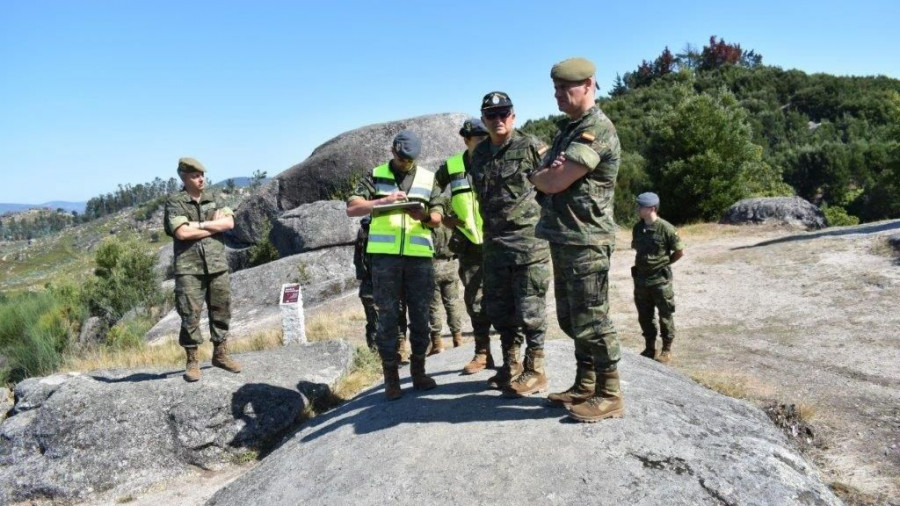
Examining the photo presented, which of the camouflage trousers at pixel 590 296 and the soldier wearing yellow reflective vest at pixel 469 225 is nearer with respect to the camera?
the camouflage trousers at pixel 590 296

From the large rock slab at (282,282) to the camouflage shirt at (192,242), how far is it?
780cm

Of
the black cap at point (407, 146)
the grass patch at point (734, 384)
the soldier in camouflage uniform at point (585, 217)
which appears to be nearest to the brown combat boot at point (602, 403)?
the soldier in camouflage uniform at point (585, 217)

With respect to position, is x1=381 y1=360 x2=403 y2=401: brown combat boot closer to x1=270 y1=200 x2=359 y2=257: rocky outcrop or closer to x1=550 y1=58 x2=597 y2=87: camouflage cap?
x1=550 y1=58 x2=597 y2=87: camouflage cap

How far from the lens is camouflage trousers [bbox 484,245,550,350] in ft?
14.0

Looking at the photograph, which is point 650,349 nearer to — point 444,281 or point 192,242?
point 444,281

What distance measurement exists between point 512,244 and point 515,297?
385mm

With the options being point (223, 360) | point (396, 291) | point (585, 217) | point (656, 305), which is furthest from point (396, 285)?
point (656, 305)

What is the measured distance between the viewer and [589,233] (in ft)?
12.0

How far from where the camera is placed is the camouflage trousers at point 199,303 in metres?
5.93

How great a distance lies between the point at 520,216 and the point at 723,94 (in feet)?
90.5

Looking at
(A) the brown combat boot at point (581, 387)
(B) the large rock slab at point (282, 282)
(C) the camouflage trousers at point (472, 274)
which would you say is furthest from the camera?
(B) the large rock slab at point (282, 282)

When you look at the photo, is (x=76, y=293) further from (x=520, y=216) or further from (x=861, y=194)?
(x=861, y=194)

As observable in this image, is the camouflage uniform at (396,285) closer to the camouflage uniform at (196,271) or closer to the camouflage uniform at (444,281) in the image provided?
the camouflage uniform at (196,271)

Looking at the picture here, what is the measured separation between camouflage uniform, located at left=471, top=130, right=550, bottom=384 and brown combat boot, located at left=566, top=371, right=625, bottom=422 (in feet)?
2.07
